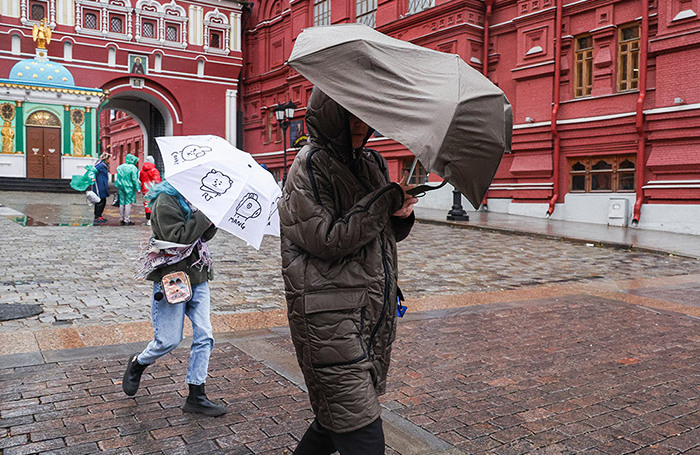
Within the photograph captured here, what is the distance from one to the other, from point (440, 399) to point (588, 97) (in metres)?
16.4

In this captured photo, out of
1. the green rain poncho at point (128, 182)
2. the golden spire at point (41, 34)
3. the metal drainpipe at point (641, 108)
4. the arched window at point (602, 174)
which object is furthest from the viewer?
the golden spire at point (41, 34)

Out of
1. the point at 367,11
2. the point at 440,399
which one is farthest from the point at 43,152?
the point at 440,399

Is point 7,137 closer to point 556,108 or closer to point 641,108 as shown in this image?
point 556,108

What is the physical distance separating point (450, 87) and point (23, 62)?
107ft

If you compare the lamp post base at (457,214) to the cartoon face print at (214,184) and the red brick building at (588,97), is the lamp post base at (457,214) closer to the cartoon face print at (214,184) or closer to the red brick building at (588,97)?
the red brick building at (588,97)

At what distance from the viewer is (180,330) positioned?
12.3 ft

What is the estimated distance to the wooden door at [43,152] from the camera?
2941cm

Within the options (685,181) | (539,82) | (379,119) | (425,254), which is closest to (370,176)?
(379,119)

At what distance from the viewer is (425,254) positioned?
11547 mm

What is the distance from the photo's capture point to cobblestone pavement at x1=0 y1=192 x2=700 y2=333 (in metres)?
6.82

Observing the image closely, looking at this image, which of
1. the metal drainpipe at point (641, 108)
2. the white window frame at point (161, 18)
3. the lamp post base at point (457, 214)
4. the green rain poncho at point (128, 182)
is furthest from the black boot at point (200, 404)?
the white window frame at point (161, 18)

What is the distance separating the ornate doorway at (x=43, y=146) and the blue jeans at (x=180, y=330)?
1151 inches

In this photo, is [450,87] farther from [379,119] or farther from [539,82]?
[539,82]

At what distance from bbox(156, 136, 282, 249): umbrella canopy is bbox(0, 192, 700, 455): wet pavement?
3.77ft
